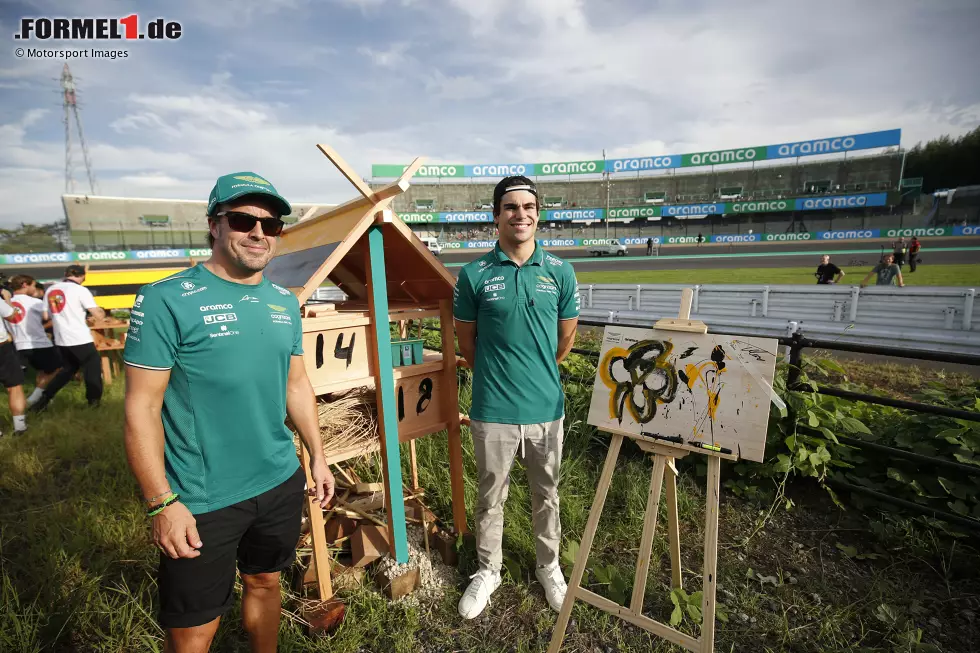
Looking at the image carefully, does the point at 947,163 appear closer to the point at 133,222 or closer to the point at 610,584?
the point at 610,584

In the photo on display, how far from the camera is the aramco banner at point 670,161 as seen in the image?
4162cm

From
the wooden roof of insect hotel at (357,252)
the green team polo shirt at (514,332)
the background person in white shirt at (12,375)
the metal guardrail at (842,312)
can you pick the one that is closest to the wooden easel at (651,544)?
the green team polo shirt at (514,332)

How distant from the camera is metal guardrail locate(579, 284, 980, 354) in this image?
7.17 metres

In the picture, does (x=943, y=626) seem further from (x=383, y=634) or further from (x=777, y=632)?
(x=383, y=634)

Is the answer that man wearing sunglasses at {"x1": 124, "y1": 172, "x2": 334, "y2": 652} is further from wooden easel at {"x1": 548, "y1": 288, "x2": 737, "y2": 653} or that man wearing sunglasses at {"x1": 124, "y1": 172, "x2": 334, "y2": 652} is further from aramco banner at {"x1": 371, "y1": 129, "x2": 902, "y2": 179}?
aramco banner at {"x1": 371, "y1": 129, "x2": 902, "y2": 179}

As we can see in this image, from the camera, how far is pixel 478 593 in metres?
2.54

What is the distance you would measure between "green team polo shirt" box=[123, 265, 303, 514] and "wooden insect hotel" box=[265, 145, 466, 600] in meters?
0.58

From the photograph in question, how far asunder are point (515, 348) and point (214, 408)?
1.36 m

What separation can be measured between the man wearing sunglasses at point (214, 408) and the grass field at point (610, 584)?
0.94 metres

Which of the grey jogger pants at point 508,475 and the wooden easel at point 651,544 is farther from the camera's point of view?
the grey jogger pants at point 508,475

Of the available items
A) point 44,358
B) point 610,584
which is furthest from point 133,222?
point 610,584

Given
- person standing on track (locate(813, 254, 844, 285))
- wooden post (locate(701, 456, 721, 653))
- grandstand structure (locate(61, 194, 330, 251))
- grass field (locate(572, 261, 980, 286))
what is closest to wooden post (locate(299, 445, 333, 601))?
wooden post (locate(701, 456, 721, 653))

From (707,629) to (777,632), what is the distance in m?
0.85

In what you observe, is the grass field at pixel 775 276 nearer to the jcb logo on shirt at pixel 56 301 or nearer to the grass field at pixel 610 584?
the grass field at pixel 610 584
